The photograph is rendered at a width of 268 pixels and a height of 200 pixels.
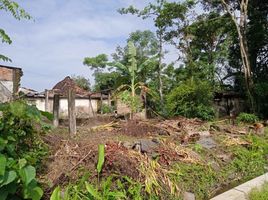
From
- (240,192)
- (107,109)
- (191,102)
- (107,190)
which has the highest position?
(191,102)

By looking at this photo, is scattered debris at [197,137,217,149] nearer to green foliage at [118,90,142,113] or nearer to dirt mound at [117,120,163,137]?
dirt mound at [117,120,163,137]

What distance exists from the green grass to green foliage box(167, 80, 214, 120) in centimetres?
807

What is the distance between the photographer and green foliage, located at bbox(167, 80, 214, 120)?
11.8 meters

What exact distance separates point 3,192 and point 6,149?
46 cm

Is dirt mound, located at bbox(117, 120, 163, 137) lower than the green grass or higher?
higher

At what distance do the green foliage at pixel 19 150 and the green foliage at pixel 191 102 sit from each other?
8601 mm

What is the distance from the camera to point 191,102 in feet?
39.0

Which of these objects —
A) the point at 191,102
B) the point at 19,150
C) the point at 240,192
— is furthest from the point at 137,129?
the point at 191,102

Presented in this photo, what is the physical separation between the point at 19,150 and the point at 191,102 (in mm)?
9344

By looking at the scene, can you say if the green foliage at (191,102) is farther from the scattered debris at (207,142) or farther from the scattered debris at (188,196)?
the scattered debris at (188,196)

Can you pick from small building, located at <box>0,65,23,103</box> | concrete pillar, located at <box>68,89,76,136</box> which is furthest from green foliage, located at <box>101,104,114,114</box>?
concrete pillar, located at <box>68,89,76,136</box>

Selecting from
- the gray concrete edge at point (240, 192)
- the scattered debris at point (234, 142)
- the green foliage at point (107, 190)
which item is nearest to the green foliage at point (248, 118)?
the scattered debris at point (234, 142)

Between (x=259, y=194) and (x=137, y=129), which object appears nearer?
(x=259, y=194)

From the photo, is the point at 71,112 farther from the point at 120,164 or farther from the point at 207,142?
the point at 207,142
